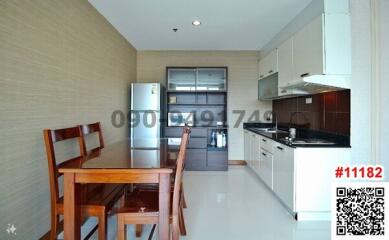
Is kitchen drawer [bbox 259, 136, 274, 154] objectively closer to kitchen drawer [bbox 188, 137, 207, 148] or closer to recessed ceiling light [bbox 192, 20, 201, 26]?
kitchen drawer [bbox 188, 137, 207, 148]

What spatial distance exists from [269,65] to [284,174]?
207cm

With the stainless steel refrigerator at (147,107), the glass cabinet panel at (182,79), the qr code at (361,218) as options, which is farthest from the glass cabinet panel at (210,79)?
the qr code at (361,218)

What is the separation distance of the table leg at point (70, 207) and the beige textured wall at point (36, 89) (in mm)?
492

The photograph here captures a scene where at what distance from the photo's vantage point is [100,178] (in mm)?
1580

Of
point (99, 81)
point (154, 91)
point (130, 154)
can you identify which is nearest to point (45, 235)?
point (130, 154)

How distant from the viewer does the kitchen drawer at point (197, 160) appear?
15.8ft

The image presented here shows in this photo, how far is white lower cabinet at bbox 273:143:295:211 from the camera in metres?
2.62

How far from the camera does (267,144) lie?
3473mm

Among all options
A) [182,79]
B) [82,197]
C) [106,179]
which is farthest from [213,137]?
[106,179]

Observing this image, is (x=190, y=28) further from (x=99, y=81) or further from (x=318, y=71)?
(x=318, y=71)

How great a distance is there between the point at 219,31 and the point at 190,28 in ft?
1.64

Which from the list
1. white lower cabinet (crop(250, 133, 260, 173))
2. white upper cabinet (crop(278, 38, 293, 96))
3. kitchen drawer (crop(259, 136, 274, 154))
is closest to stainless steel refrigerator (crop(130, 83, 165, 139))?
white lower cabinet (crop(250, 133, 260, 173))

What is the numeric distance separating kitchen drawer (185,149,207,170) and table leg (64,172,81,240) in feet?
10.7

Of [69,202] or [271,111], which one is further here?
[271,111]
